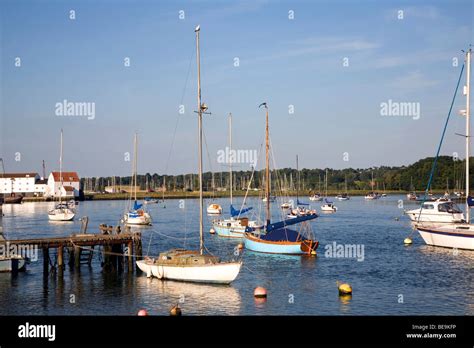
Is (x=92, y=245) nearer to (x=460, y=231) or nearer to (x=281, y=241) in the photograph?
(x=281, y=241)

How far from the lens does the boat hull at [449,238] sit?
186ft

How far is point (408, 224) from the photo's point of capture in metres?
96.9

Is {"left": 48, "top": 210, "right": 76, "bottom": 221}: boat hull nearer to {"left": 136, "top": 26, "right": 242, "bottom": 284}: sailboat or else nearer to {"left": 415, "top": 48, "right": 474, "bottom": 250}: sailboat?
{"left": 415, "top": 48, "right": 474, "bottom": 250}: sailboat

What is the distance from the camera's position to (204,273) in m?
40.3

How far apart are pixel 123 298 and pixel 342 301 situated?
46.2 ft

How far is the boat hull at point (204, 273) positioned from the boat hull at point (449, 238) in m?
27.5

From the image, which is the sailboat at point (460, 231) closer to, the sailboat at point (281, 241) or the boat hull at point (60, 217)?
the sailboat at point (281, 241)

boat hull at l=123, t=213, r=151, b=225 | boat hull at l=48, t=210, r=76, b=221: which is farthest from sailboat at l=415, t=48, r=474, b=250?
boat hull at l=48, t=210, r=76, b=221

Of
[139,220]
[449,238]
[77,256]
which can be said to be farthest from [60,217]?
[449,238]

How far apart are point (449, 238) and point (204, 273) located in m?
29.7
